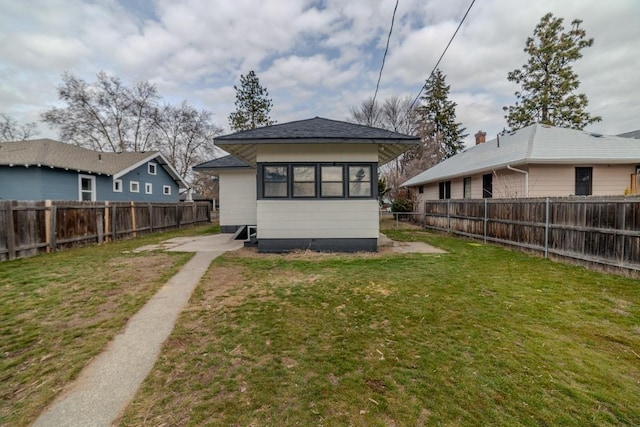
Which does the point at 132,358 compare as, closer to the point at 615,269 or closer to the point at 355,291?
the point at 355,291

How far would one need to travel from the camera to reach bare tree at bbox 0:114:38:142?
83.9 ft

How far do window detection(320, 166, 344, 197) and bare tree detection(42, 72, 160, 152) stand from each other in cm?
2804

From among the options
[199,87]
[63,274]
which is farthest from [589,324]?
[199,87]

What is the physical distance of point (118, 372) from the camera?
264 cm

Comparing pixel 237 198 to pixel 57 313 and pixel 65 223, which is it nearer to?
pixel 65 223

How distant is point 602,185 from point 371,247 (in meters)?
10.5

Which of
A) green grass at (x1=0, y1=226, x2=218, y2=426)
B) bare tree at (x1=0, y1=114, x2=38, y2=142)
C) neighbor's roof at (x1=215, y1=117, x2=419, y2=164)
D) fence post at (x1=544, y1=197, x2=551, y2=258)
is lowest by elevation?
green grass at (x1=0, y1=226, x2=218, y2=426)

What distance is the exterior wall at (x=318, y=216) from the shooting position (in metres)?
8.24

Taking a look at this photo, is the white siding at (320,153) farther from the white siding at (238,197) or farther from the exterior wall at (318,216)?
the white siding at (238,197)

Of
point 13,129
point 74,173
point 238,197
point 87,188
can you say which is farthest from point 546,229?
point 13,129

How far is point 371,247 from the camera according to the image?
855cm

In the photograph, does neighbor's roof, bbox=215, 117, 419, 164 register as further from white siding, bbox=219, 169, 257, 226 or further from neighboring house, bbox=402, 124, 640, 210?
neighboring house, bbox=402, 124, 640, 210

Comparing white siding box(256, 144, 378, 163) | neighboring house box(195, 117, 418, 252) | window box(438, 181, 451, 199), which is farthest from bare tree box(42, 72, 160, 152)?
window box(438, 181, 451, 199)

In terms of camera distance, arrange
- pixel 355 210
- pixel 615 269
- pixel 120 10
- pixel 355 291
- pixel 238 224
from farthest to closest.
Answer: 1. pixel 238 224
2. pixel 120 10
3. pixel 355 210
4. pixel 615 269
5. pixel 355 291
